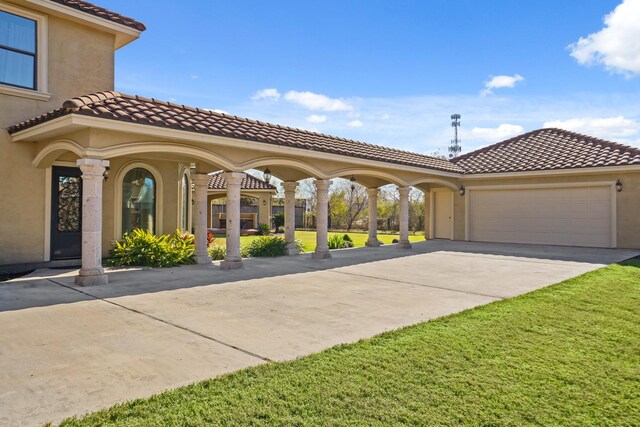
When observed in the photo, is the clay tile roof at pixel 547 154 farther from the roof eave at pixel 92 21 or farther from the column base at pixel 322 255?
the roof eave at pixel 92 21

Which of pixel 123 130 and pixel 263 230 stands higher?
pixel 123 130

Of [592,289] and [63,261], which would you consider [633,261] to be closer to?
[592,289]

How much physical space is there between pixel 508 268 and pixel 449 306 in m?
5.28

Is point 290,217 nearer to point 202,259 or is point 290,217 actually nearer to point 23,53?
point 202,259

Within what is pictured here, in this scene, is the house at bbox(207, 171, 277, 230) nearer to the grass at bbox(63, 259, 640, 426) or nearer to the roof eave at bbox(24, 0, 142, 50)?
the roof eave at bbox(24, 0, 142, 50)

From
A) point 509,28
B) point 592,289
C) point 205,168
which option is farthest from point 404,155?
point 592,289

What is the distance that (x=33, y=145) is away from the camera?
10.2 m

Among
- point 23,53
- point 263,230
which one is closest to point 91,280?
point 23,53

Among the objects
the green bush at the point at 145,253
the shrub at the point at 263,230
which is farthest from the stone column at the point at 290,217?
the shrub at the point at 263,230

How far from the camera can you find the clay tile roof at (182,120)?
814cm

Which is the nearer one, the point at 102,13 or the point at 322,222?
the point at 102,13

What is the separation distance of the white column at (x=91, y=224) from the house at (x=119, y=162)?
0.8 inches

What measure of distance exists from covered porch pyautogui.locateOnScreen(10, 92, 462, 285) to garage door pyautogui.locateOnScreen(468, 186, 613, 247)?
5.13 metres

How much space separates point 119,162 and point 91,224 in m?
4.05
